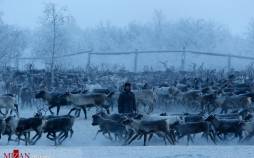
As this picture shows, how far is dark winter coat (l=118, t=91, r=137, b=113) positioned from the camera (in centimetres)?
1645

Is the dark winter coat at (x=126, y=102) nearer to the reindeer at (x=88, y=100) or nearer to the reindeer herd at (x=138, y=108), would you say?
the reindeer herd at (x=138, y=108)

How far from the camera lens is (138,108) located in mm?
23000

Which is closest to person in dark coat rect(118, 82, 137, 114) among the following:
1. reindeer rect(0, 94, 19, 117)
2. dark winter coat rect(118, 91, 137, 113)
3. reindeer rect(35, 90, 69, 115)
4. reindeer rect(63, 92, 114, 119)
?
dark winter coat rect(118, 91, 137, 113)

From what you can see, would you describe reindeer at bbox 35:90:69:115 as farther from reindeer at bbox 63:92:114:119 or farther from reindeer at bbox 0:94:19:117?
reindeer at bbox 0:94:19:117

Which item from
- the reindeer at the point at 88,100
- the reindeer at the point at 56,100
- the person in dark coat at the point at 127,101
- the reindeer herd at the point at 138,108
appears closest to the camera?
the reindeer herd at the point at 138,108

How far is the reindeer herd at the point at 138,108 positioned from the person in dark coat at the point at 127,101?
0.34 metres

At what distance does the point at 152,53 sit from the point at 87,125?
36.0 meters

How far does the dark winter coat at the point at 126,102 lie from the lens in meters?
16.5

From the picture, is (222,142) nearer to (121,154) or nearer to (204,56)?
(121,154)

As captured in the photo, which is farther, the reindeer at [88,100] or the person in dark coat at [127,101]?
the reindeer at [88,100]

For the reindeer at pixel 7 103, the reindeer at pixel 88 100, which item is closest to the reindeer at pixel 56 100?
the reindeer at pixel 88 100

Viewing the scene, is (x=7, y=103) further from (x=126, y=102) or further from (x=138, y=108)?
(x=126, y=102)

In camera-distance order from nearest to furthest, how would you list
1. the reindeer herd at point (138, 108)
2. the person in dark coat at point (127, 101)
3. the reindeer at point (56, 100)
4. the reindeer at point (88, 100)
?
the reindeer herd at point (138, 108)
the person in dark coat at point (127, 101)
the reindeer at point (88, 100)
the reindeer at point (56, 100)

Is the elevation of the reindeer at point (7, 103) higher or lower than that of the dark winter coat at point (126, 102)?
lower
